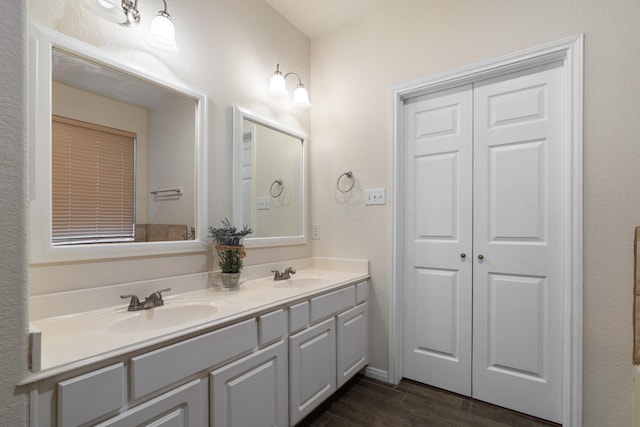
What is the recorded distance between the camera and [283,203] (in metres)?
2.30

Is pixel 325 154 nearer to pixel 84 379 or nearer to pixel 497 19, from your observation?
pixel 497 19

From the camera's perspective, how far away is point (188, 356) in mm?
1089

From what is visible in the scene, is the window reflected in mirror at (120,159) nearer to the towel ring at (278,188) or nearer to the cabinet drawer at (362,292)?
the towel ring at (278,188)

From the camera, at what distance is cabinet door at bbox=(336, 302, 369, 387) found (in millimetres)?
1899

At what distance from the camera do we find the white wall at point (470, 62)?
1.51 m

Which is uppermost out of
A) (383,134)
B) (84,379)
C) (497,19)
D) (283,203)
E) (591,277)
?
(497,19)

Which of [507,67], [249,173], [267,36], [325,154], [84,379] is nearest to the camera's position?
[84,379]

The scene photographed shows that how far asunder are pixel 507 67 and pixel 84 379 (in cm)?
233

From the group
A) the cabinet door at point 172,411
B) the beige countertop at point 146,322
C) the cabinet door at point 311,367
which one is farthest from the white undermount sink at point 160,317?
the cabinet door at point 311,367

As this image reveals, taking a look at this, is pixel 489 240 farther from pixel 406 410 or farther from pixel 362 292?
pixel 406 410

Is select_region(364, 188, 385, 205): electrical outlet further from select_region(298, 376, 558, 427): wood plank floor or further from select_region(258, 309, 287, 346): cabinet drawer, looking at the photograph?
select_region(298, 376, 558, 427): wood plank floor

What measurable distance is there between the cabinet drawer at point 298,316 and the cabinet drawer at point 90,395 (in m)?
0.75

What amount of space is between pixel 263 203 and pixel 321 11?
4.74ft

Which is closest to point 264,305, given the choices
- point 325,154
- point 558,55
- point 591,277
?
point 325,154
